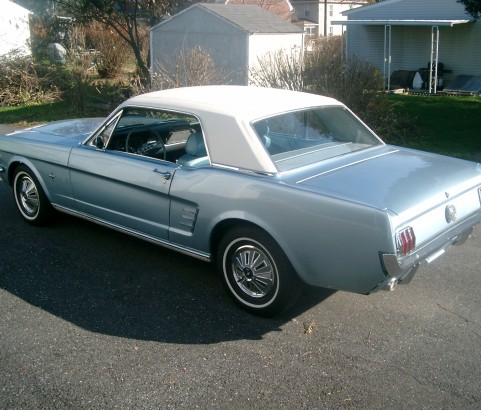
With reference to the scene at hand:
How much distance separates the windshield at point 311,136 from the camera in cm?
516

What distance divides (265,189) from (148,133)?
1.73 meters

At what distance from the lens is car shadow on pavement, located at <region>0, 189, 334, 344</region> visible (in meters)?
4.74

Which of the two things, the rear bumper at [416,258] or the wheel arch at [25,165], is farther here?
the wheel arch at [25,165]

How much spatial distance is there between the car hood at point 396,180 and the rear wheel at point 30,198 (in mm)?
3074

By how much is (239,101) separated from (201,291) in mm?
1544

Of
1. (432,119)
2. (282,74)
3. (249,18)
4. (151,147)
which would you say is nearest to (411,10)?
(249,18)

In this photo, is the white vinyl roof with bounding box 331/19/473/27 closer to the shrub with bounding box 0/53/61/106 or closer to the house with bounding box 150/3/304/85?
the house with bounding box 150/3/304/85

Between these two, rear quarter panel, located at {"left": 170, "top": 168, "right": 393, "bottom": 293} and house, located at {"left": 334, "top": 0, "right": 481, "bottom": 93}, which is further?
house, located at {"left": 334, "top": 0, "right": 481, "bottom": 93}

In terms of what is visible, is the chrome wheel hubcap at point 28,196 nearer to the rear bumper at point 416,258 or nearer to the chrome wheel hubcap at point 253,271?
the chrome wheel hubcap at point 253,271

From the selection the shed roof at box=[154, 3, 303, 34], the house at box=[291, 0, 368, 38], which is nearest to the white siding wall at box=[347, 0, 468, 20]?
the shed roof at box=[154, 3, 303, 34]

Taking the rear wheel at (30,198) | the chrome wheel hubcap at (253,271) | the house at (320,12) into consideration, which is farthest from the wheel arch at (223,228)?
the house at (320,12)

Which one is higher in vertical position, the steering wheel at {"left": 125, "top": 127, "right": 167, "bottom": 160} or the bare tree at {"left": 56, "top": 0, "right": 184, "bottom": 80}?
the bare tree at {"left": 56, "top": 0, "right": 184, "bottom": 80}

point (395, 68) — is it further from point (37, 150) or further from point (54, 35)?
point (37, 150)

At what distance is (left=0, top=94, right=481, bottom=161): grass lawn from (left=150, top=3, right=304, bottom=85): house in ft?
8.29
